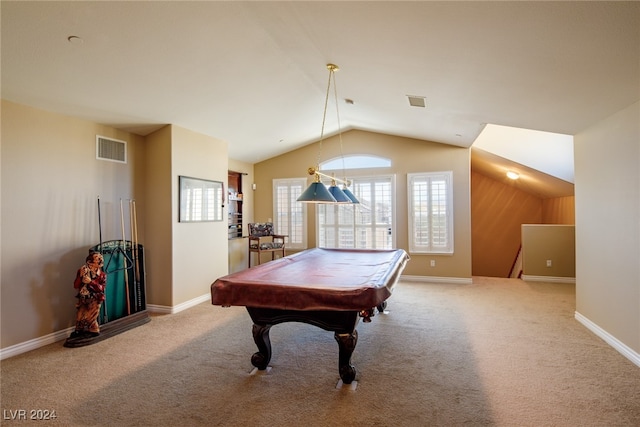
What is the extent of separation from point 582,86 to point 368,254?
9.04ft

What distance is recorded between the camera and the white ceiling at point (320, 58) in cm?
215

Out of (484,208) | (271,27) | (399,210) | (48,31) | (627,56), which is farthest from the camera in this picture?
(484,208)

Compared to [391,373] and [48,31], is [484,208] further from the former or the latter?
[48,31]

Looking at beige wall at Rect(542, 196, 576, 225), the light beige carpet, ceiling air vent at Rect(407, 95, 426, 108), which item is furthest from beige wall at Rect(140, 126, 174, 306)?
beige wall at Rect(542, 196, 576, 225)

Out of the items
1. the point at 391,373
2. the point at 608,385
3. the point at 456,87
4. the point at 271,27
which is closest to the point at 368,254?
the point at 391,373

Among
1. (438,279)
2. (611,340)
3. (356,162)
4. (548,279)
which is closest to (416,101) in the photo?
(356,162)

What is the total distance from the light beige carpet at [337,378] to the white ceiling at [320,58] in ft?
7.72

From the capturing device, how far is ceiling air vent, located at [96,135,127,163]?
3967mm

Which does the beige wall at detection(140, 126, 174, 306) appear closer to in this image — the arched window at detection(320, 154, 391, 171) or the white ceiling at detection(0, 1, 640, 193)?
the white ceiling at detection(0, 1, 640, 193)

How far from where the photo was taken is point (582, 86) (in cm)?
274

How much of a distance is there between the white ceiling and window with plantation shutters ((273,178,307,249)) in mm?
2729

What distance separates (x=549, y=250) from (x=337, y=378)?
5566 millimetres

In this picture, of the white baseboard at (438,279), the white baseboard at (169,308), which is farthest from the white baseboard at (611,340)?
the white baseboard at (169,308)

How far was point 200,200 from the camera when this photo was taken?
4.90 meters
